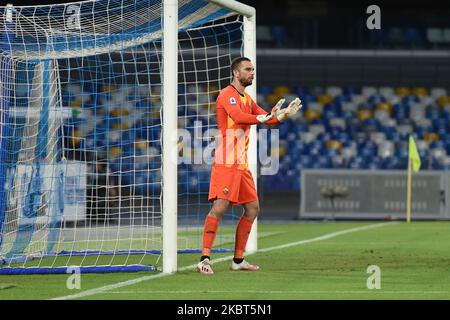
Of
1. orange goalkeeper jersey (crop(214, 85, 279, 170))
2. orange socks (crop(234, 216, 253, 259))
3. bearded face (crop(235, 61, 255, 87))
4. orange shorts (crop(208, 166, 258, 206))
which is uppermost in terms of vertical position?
bearded face (crop(235, 61, 255, 87))

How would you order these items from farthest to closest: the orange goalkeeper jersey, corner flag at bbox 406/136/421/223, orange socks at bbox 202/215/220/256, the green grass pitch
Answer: corner flag at bbox 406/136/421/223
orange socks at bbox 202/215/220/256
the orange goalkeeper jersey
the green grass pitch

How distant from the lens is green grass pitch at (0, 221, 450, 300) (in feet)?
27.8

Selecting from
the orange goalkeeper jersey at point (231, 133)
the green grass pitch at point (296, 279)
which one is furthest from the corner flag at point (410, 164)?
the orange goalkeeper jersey at point (231, 133)

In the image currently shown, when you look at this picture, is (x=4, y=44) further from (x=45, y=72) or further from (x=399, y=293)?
(x=399, y=293)

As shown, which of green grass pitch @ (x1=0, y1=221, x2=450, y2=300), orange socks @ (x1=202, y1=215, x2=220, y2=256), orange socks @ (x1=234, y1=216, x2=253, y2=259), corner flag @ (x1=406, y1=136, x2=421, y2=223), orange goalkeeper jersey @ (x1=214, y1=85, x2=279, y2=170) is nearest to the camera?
green grass pitch @ (x1=0, y1=221, x2=450, y2=300)

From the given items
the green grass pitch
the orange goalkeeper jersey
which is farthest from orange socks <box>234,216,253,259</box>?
the orange goalkeeper jersey

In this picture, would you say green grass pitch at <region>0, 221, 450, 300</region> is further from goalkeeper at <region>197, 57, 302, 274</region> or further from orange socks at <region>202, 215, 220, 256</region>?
goalkeeper at <region>197, 57, 302, 274</region>

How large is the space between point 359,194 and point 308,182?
1.19 metres

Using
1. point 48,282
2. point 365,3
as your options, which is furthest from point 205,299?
point 365,3

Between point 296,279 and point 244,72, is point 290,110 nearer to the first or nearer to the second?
point 244,72

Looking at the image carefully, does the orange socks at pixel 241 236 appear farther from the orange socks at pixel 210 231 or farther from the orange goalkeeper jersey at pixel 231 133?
the orange goalkeeper jersey at pixel 231 133

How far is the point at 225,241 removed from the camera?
630 inches

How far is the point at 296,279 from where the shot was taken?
32.0ft

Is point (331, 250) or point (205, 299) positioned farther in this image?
point (331, 250)
